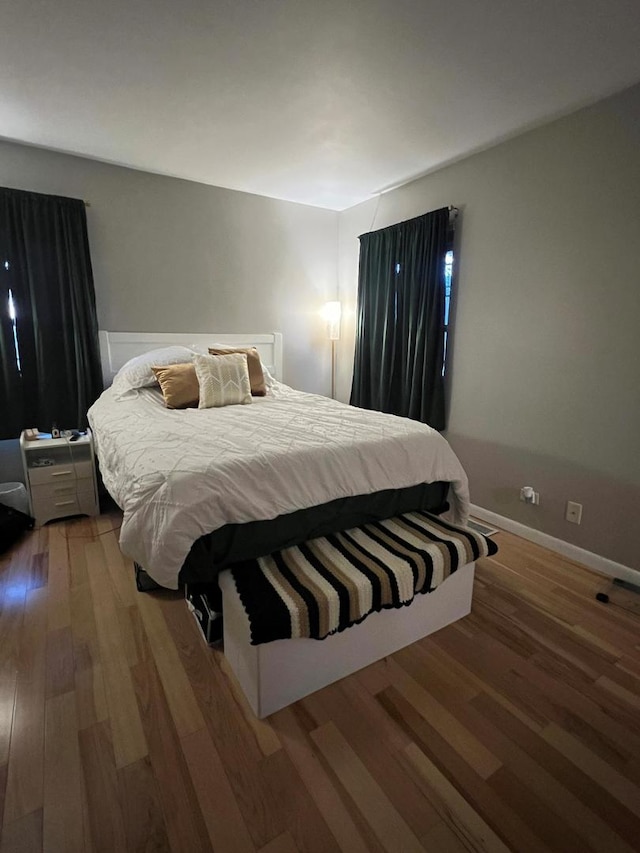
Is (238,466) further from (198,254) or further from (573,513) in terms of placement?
(198,254)

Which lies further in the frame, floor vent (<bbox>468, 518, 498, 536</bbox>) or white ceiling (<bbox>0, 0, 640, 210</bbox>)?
floor vent (<bbox>468, 518, 498, 536</bbox>)

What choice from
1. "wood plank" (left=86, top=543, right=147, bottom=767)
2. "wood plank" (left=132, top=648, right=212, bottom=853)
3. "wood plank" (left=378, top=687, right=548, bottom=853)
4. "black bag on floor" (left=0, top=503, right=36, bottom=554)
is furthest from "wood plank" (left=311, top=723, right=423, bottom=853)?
"black bag on floor" (left=0, top=503, right=36, bottom=554)

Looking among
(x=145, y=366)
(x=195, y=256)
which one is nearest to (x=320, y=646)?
(x=145, y=366)

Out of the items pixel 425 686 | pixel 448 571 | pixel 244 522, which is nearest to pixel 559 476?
pixel 448 571

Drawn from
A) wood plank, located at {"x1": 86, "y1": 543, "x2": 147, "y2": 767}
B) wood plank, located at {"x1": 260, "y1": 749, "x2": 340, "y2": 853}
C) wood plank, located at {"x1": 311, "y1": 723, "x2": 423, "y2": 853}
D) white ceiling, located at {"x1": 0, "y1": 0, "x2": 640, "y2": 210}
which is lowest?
wood plank, located at {"x1": 311, "y1": 723, "x2": 423, "y2": 853}

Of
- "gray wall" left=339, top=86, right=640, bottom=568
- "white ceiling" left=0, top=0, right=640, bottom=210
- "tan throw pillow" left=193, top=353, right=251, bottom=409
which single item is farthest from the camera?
"tan throw pillow" left=193, top=353, right=251, bottom=409

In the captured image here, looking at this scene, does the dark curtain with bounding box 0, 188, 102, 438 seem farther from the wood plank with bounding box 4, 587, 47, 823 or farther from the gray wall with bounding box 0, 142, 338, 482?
the wood plank with bounding box 4, 587, 47, 823

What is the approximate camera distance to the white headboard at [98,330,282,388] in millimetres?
2979

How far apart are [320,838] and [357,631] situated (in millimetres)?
555

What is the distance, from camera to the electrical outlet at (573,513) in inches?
89.5

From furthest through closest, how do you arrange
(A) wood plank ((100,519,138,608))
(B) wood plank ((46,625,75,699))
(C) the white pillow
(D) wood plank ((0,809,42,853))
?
(C) the white pillow
(A) wood plank ((100,519,138,608))
(B) wood plank ((46,625,75,699))
(D) wood plank ((0,809,42,853))

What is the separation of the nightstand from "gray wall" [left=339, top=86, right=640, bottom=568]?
2562 mm

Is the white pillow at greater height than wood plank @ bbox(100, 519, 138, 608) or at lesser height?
greater

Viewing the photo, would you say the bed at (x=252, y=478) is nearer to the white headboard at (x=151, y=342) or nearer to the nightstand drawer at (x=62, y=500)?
the nightstand drawer at (x=62, y=500)
